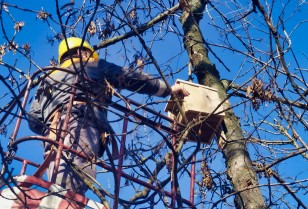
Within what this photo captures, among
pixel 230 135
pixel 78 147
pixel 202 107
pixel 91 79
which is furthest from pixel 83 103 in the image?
pixel 230 135

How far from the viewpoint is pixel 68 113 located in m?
4.39

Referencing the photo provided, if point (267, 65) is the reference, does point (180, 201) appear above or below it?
below

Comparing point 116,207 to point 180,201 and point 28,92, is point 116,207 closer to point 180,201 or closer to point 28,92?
point 180,201

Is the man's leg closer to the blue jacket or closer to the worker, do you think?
the worker

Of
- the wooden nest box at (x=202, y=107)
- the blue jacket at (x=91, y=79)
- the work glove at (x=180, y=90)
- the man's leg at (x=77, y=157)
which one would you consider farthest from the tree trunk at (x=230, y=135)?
the man's leg at (x=77, y=157)

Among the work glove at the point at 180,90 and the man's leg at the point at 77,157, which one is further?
the work glove at the point at 180,90

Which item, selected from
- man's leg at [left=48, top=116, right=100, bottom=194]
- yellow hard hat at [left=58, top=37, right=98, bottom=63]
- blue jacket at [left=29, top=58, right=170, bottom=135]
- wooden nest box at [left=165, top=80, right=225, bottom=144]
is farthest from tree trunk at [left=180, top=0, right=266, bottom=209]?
man's leg at [left=48, top=116, right=100, bottom=194]

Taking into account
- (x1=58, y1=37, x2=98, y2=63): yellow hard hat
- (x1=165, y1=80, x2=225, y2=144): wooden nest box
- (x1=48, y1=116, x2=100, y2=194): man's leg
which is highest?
(x1=58, y1=37, x2=98, y2=63): yellow hard hat

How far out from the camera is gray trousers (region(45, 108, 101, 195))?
4387mm

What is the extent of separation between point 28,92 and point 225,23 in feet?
5.63

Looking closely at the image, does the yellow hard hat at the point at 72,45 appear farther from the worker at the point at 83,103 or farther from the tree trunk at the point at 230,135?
the tree trunk at the point at 230,135

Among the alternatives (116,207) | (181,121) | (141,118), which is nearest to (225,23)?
(181,121)

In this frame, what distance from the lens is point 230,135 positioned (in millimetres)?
5086

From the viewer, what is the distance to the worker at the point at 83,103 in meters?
4.34
